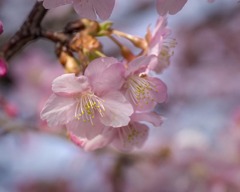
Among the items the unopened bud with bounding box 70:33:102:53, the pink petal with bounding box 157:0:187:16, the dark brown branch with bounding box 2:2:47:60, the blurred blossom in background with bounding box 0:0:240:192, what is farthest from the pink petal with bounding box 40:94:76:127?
the blurred blossom in background with bounding box 0:0:240:192

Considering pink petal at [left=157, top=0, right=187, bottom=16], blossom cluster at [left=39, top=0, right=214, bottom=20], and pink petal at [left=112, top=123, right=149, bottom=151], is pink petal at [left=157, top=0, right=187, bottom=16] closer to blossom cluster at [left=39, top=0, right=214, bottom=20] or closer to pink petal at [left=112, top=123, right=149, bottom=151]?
blossom cluster at [left=39, top=0, right=214, bottom=20]

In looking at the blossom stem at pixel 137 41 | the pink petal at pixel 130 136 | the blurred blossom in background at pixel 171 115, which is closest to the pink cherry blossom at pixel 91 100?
the pink petal at pixel 130 136

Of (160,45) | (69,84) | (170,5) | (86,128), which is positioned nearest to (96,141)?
(86,128)

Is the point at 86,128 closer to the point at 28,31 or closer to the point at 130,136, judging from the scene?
the point at 130,136

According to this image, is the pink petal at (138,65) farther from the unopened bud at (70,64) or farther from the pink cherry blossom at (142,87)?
the unopened bud at (70,64)

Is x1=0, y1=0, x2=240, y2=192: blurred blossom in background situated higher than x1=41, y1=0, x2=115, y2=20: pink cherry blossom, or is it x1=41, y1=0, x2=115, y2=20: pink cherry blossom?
x1=41, y1=0, x2=115, y2=20: pink cherry blossom

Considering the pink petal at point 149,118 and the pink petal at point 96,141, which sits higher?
the pink petal at point 149,118
